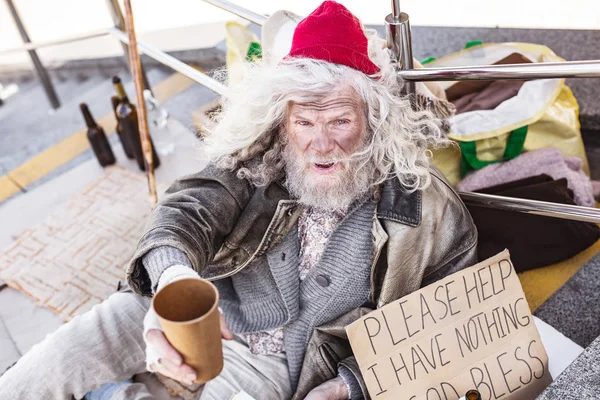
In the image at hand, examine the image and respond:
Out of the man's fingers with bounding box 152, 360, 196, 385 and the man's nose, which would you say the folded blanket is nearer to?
the man's nose

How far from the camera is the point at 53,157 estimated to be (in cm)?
413

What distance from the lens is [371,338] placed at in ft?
5.55

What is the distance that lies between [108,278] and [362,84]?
1.70 m

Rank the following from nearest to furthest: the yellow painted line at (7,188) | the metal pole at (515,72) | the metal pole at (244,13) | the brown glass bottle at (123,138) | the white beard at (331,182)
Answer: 1. the metal pole at (515,72)
2. the white beard at (331,182)
3. the metal pole at (244,13)
4. the brown glass bottle at (123,138)
5. the yellow painted line at (7,188)

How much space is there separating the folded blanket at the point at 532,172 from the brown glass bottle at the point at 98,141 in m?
2.04

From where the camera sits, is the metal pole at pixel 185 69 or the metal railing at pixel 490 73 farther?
the metal pole at pixel 185 69

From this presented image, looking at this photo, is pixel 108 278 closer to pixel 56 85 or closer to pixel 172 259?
pixel 172 259

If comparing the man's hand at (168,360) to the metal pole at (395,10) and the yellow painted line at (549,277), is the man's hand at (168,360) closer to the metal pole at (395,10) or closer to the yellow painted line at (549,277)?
the metal pole at (395,10)

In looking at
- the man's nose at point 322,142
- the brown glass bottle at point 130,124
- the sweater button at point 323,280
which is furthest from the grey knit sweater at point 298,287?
the brown glass bottle at point 130,124

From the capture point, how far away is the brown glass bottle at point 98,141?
353cm

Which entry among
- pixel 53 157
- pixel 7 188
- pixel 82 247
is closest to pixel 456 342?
pixel 82 247

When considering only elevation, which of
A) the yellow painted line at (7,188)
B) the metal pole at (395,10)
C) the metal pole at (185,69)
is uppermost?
the metal pole at (395,10)

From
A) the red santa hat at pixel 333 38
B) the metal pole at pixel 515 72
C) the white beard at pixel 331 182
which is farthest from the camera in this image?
the white beard at pixel 331 182

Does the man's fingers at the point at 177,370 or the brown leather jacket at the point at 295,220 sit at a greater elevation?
the man's fingers at the point at 177,370
